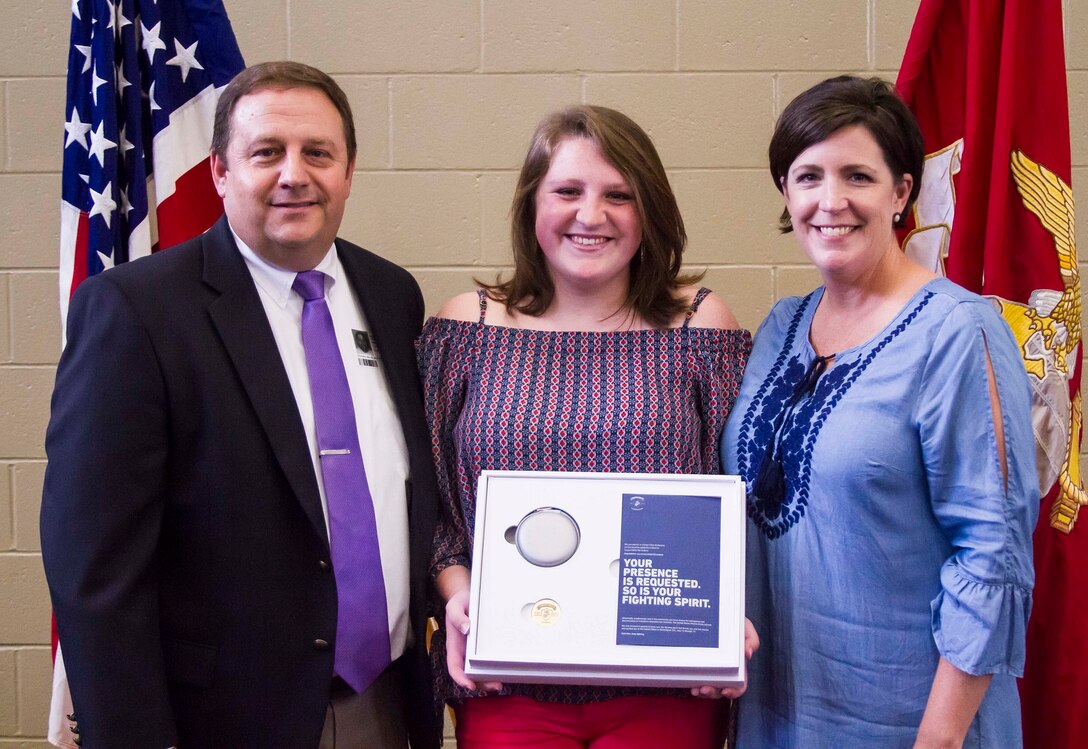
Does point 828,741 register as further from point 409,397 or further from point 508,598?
point 409,397

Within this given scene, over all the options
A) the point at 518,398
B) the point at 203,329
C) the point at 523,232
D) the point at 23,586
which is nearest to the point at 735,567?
the point at 518,398

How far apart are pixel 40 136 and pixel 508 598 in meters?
2.17

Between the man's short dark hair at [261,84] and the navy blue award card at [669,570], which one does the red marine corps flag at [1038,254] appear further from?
the man's short dark hair at [261,84]

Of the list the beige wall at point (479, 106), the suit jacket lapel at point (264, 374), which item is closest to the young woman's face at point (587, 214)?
the suit jacket lapel at point (264, 374)

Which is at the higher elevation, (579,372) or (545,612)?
(579,372)

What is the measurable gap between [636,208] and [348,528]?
790mm

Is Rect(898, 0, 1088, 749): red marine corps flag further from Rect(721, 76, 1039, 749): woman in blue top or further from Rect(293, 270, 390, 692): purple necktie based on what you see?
A: Rect(293, 270, 390, 692): purple necktie

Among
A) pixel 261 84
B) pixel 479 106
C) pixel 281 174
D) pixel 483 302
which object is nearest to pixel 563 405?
pixel 483 302

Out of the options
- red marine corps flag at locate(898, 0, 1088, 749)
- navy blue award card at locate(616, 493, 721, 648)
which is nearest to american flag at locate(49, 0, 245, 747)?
navy blue award card at locate(616, 493, 721, 648)

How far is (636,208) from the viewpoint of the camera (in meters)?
1.84

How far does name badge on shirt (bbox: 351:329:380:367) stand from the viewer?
1805 millimetres

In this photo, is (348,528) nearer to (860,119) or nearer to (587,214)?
(587,214)

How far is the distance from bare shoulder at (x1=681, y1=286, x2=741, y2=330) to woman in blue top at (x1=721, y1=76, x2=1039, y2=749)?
7.3 inches

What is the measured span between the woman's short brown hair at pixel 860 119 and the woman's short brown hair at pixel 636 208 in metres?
0.27
